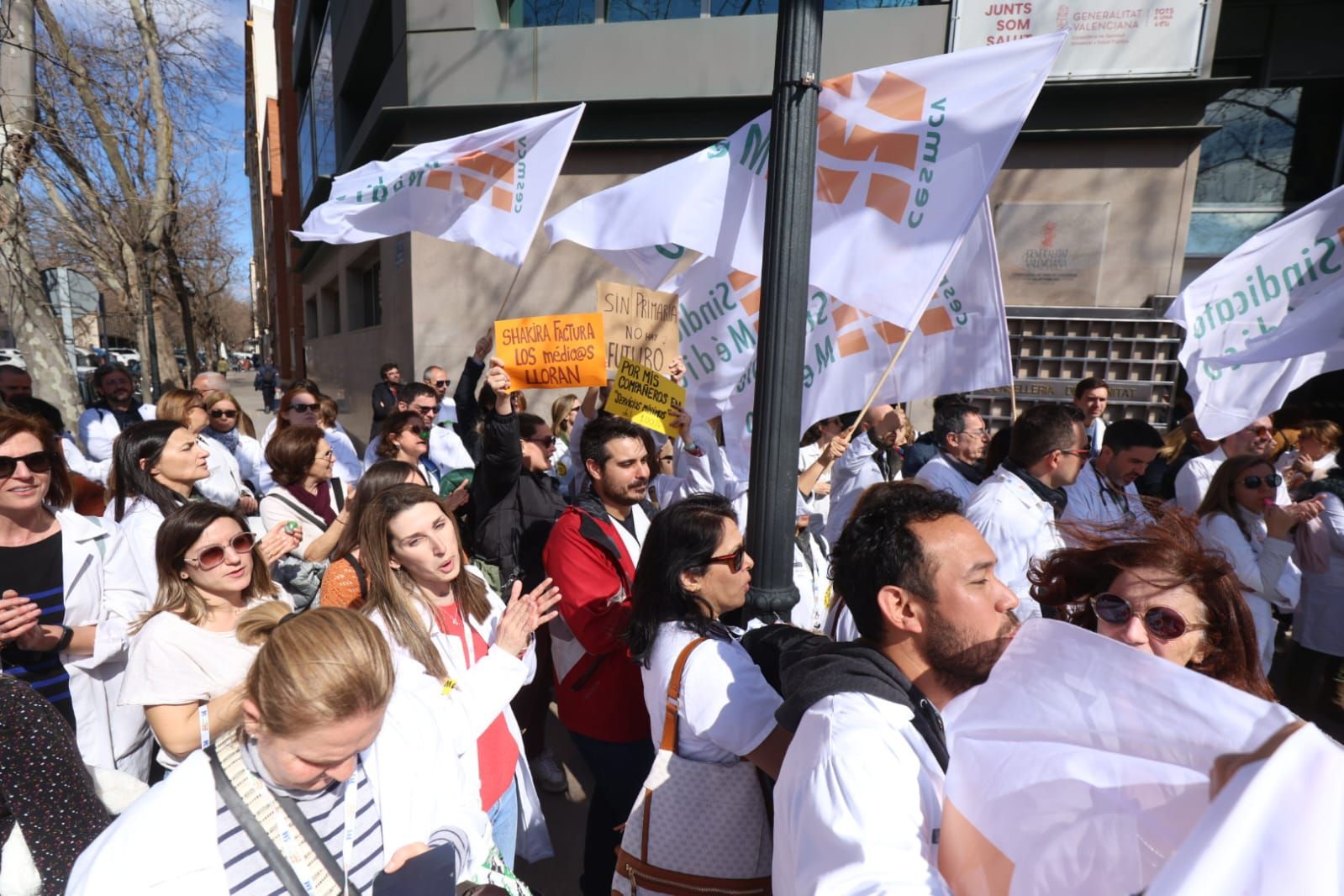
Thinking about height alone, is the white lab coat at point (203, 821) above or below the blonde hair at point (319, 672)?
below

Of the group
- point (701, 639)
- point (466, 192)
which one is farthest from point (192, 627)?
point (466, 192)

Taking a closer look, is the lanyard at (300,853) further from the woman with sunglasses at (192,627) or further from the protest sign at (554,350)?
the protest sign at (554,350)

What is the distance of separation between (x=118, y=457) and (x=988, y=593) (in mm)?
3583

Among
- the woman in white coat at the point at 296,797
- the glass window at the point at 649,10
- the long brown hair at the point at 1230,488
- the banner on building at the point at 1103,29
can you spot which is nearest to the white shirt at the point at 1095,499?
the long brown hair at the point at 1230,488

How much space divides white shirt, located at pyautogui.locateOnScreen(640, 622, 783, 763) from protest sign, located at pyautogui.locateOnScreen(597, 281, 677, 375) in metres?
2.03

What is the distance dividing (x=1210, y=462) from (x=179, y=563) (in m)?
5.56

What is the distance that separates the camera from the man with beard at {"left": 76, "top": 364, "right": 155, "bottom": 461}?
5934mm

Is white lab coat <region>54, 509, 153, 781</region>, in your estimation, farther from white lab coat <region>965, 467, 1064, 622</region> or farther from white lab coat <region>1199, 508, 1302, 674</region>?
white lab coat <region>1199, 508, 1302, 674</region>

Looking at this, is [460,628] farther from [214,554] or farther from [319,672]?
[319,672]

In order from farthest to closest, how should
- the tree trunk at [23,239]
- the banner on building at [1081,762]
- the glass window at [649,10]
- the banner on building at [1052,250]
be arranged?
the glass window at [649,10] < the banner on building at [1052,250] < the tree trunk at [23,239] < the banner on building at [1081,762]

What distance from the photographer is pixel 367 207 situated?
436 centimetres

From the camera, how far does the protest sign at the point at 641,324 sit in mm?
3668

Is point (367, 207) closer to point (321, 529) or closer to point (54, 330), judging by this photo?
point (321, 529)

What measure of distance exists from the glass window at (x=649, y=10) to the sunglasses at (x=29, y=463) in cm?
845
